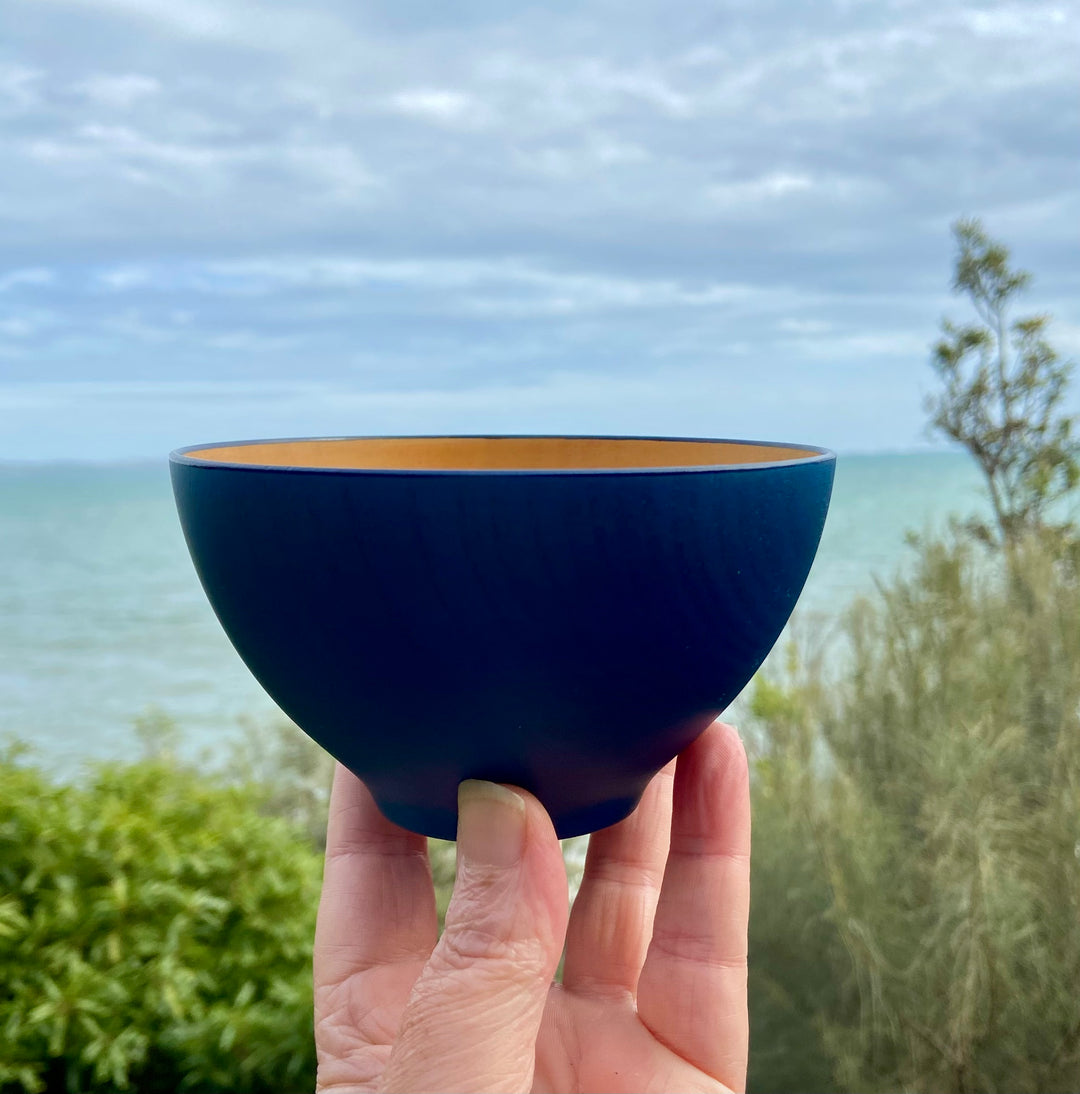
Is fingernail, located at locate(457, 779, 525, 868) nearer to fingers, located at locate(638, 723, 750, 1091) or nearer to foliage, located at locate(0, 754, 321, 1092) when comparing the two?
fingers, located at locate(638, 723, 750, 1091)

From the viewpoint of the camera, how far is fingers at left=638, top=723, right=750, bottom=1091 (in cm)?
103

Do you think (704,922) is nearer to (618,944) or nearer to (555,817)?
(618,944)

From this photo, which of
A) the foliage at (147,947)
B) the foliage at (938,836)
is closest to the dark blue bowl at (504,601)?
the foliage at (938,836)

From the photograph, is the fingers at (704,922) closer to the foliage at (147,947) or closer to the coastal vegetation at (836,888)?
the coastal vegetation at (836,888)

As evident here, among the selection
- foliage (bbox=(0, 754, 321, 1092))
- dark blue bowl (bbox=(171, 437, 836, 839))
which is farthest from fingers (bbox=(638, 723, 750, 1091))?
foliage (bbox=(0, 754, 321, 1092))

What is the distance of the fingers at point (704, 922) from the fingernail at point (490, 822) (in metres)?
0.38

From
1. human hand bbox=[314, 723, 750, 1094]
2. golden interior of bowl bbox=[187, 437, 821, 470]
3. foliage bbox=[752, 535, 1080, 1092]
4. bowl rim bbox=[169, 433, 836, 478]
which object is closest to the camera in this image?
bowl rim bbox=[169, 433, 836, 478]

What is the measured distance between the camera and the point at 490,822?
2.22 ft

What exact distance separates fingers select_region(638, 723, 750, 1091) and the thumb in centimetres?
34

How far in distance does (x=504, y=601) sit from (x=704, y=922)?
0.61 meters

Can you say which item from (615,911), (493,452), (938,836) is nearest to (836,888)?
(938,836)

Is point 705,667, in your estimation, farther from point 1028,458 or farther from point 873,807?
point 1028,458

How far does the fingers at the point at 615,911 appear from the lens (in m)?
1.12

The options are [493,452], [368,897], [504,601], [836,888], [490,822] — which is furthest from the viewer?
[836,888]
